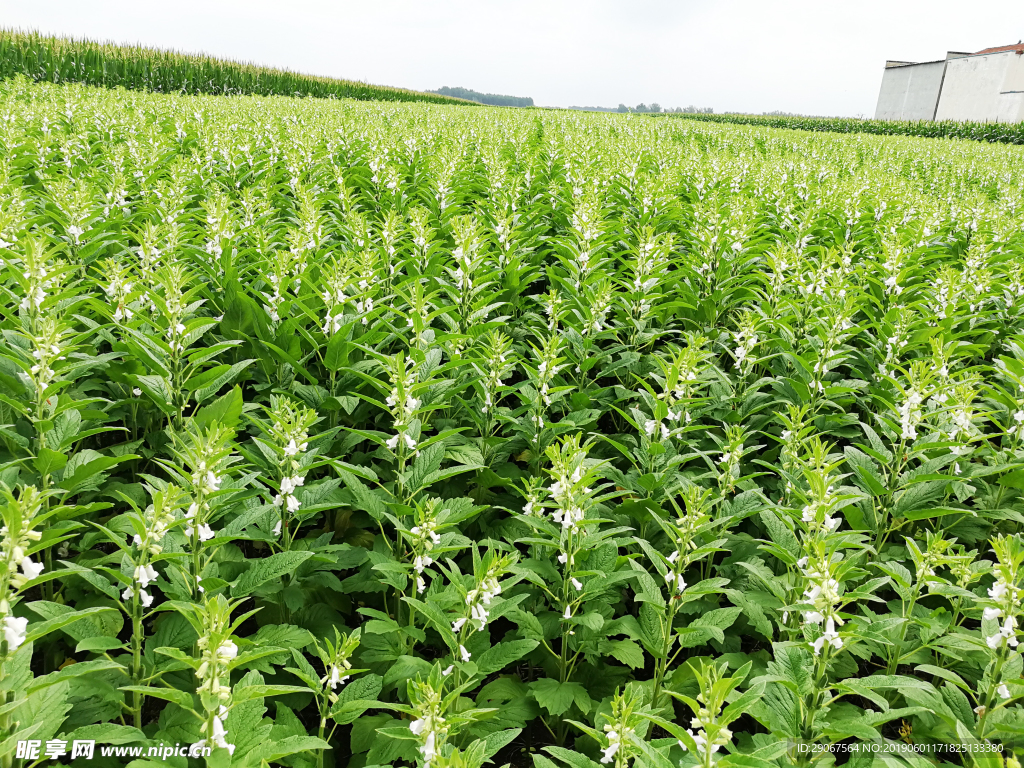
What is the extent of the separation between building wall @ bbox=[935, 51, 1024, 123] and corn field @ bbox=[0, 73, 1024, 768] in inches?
2642

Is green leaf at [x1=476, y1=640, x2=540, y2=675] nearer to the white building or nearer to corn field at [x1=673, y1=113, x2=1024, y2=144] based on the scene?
corn field at [x1=673, y1=113, x2=1024, y2=144]

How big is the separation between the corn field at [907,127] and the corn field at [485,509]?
125 feet

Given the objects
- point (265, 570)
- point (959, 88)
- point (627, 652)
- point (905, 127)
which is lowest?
point (627, 652)

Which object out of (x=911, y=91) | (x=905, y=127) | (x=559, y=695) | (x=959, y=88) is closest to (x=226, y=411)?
(x=559, y=695)

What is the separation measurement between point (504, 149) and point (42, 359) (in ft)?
34.1

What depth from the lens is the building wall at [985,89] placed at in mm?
54062

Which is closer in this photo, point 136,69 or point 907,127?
point 136,69

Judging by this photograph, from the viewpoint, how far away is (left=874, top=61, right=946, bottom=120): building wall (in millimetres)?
65188

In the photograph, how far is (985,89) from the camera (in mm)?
57562

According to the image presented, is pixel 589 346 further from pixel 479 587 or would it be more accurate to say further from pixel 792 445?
pixel 479 587

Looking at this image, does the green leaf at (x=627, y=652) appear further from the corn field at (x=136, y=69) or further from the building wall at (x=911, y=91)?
the building wall at (x=911, y=91)

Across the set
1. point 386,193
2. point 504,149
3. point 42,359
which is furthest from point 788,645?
point 504,149

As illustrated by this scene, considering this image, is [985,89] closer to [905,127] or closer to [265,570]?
[905,127]

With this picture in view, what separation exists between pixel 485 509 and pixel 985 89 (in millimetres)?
76517
